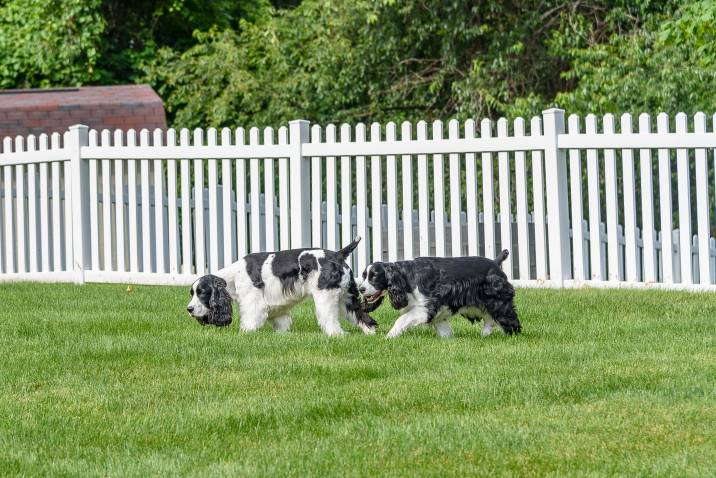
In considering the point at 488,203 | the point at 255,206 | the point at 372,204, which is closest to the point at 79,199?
the point at 255,206

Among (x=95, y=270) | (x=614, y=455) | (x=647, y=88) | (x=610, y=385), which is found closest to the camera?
(x=614, y=455)

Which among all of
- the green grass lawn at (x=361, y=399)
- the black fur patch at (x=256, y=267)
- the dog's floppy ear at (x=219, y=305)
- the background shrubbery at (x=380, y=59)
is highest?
the background shrubbery at (x=380, y=59)

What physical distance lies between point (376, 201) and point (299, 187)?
77 cm

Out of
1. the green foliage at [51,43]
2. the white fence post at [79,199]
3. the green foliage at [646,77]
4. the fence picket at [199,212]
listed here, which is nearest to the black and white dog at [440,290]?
the fence picket at [199,212]

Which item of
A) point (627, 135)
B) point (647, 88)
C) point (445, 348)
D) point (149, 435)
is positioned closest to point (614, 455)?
point (149, 435)

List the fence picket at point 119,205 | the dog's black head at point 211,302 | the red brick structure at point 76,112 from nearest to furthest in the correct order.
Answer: the dog's black head at point 211,302, the fence picket at point 119,205, the red brick structure at point 76,112

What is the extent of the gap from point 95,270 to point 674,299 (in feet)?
19.7

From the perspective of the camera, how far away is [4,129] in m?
16.3

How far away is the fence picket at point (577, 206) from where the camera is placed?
11.2 m

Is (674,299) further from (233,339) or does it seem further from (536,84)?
(536,84)

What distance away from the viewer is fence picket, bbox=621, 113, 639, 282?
1099cm

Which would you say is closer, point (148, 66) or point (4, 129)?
point (4, 129)

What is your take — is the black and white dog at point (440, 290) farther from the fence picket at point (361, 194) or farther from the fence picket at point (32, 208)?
the fence picket at point (32, 208)

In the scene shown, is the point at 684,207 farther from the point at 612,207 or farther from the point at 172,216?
the point at 172,216
